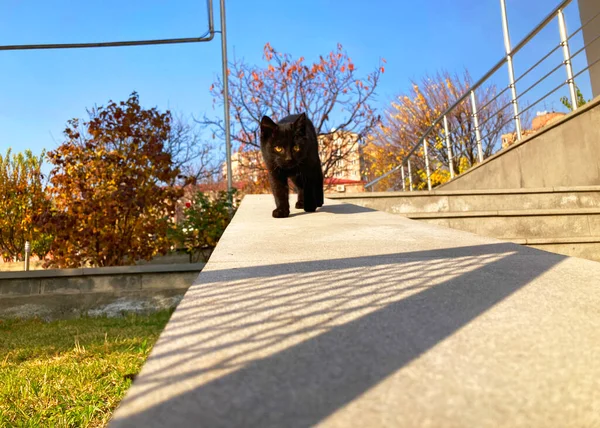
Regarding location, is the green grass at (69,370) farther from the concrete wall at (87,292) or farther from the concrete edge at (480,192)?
the concrete edge at (480,192)

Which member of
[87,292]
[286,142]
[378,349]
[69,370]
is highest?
[286,142]

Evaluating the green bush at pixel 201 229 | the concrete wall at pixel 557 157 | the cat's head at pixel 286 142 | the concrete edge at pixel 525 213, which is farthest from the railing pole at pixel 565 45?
the green bush at pixel 201 229

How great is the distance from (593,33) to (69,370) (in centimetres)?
890

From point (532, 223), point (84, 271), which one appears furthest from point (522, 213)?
point (84, 271)

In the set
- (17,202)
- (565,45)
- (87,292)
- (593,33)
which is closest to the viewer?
(87,292)

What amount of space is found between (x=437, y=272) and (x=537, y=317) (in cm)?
44

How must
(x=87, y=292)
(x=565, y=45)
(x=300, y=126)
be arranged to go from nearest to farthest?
(x=300, y=126) → (x=87, y=292) → (x=565, y=45)

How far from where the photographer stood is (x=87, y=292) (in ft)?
13.3

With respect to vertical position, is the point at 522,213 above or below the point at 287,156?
below

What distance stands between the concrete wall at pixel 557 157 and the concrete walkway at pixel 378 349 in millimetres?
3306

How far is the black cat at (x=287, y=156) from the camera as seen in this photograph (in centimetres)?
326

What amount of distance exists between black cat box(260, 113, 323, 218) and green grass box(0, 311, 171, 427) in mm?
1402

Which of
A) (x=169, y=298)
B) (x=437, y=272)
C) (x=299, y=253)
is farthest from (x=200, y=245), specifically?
(x=437, y=272)

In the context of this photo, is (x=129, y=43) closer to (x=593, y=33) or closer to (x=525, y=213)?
(x=525, y=213)
